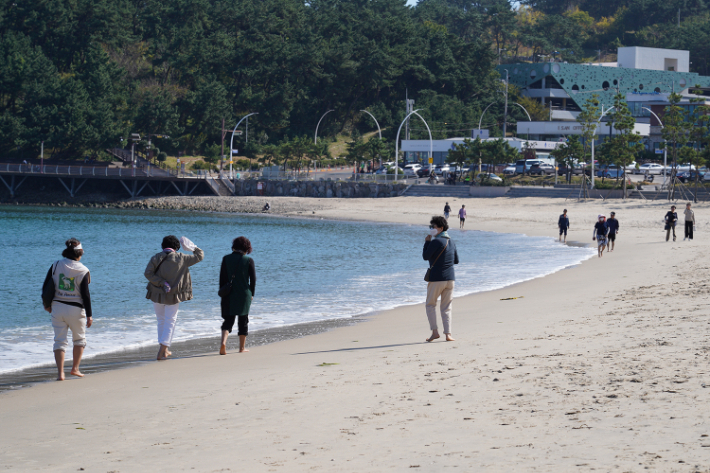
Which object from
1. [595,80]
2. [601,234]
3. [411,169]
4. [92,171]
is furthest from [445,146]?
[601,234]

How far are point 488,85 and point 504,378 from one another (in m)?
115

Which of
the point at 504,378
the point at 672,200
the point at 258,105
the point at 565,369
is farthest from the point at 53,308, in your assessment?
the point at 258,105

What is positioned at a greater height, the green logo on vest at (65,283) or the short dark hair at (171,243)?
the short dark hair at (171,243)

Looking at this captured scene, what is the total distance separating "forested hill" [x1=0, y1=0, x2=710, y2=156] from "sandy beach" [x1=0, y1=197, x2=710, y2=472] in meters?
84.5

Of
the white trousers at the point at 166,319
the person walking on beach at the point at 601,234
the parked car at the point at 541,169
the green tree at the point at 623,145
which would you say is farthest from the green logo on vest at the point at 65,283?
the parked car at the point at 541,169

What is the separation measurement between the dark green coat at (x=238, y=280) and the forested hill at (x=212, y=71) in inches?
3285

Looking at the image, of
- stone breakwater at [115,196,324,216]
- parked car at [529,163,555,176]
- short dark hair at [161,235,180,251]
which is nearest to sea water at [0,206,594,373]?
short dark hair at [161,235,180,251]

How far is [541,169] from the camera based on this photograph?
228 feet

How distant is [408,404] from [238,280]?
151 inches

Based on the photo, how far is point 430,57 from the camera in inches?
4599

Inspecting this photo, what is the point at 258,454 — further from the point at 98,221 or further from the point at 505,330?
the point at 98,221

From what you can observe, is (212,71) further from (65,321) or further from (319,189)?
(65,321)

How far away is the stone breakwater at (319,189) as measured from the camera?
70.3 meters

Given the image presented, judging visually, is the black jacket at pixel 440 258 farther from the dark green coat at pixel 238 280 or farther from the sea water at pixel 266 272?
the sea water at pixel 266 272
